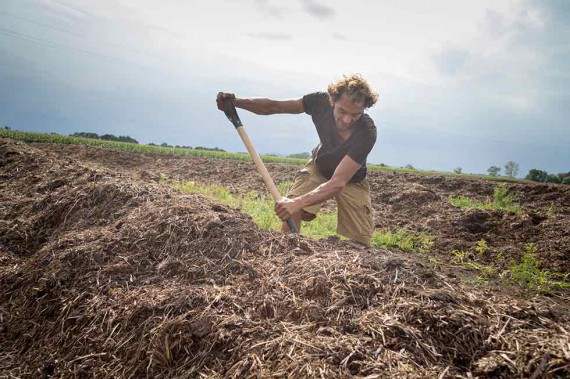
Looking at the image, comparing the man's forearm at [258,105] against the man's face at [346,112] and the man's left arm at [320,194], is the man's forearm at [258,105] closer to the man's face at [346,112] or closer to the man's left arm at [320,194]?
the man's face at [346,112]

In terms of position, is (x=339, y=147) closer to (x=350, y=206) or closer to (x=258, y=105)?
(x=350, y=206)

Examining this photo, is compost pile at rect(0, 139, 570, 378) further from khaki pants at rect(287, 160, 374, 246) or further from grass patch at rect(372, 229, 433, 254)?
grass patch at rect(372, 229, 433, 254)

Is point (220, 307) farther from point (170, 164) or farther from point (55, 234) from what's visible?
point (170, 164)

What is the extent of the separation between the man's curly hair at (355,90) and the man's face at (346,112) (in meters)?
0.04

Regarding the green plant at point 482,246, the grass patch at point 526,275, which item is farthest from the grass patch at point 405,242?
the grass patch at point 526,275

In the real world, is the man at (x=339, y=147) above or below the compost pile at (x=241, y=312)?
above

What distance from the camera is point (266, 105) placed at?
4.34 m

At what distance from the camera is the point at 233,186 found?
1115 cm

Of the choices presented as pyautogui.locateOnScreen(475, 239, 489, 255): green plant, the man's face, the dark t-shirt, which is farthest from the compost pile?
pyautogui.locateOnScreen(475, 239, 489, 255): green plant

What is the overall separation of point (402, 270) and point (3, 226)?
407cm

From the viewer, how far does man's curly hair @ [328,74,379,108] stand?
11.8 ft

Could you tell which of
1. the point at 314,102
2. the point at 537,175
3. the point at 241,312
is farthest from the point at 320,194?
the point at 537,175

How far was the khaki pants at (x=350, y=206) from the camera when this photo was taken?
426 cm

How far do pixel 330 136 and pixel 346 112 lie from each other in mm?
461
